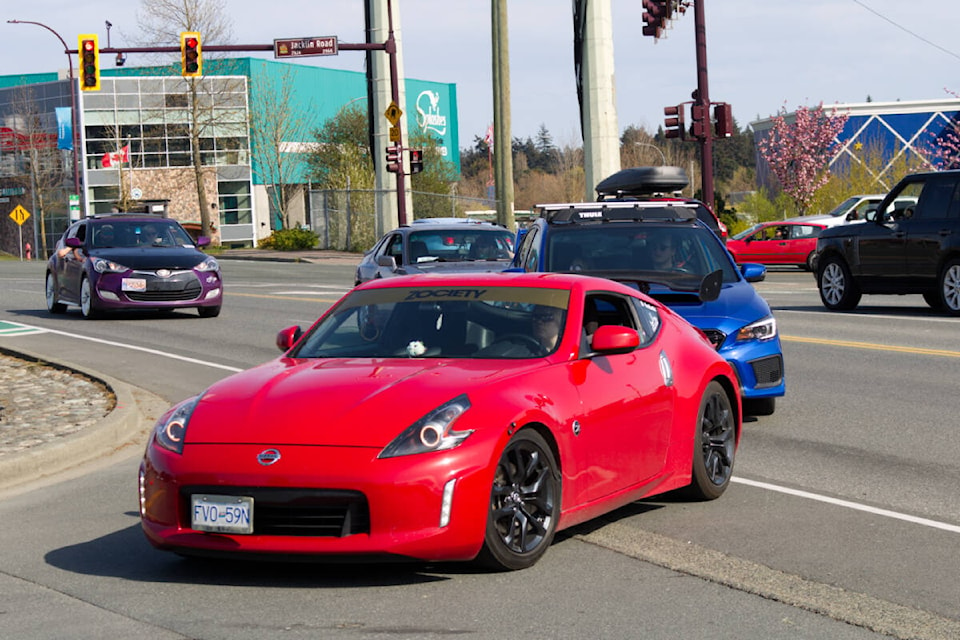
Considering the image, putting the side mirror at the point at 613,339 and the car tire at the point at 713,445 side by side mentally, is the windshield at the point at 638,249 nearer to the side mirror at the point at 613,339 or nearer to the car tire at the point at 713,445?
the car tire at the point at 713,445

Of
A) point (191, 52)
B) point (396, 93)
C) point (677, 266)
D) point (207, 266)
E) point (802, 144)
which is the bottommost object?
point (207, 266)

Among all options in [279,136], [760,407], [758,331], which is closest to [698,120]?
[760,407]

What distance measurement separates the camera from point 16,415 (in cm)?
1184

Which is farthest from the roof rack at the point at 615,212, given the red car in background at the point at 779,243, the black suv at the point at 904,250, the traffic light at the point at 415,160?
the traffic light at the point at 415,160

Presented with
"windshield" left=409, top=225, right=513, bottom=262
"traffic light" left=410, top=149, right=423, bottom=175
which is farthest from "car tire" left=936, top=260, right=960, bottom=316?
"traffic light" left=410, top=149, right=423, bottom=175

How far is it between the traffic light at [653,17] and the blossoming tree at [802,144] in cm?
3888

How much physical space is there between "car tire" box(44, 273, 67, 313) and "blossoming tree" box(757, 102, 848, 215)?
49.5 meters

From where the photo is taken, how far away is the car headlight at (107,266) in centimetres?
2184

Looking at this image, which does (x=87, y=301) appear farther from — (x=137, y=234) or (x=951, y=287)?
(x=951, y=287)

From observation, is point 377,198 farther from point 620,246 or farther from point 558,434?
point 558,434

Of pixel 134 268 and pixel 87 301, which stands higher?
pixel 134 268

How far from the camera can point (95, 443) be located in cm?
1044

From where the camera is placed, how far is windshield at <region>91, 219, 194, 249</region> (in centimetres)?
2275

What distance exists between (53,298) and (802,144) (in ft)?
174
